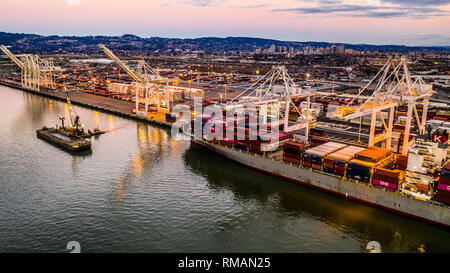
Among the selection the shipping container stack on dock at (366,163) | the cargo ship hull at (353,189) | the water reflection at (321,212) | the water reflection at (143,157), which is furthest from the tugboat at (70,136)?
the shipping container stack on dock at (366,163)

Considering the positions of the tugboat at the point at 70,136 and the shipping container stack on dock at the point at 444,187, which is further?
the tugboat at the point at 70,136

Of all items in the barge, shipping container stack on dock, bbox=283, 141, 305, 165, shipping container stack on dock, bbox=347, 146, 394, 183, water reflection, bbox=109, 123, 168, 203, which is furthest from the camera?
the barge

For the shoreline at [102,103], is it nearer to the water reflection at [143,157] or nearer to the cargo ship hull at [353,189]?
the water reflection at [143,157]

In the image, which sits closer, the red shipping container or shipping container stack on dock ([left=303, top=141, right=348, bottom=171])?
the red shipping container

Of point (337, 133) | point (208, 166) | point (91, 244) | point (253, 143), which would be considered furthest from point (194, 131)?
point (91, 244)

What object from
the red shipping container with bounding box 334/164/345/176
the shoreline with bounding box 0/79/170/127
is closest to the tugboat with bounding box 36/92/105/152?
the shoreline with bounding box 0/79/170/127

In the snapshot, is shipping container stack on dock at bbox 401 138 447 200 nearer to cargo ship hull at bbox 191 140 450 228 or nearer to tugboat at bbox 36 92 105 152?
cargo ship hull at bbox 191 140 450 228
